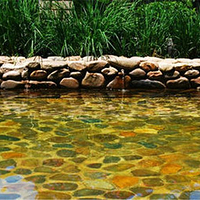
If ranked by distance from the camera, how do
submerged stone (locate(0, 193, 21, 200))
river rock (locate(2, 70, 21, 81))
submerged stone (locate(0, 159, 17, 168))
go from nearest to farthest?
submerged stone (locate(0, 193, 21, 200)) → submerged stone (locate(0, 159, 17, 168)) → river rock (locate(2, 70, 21, 81))

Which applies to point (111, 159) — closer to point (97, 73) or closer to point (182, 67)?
point (97, 73)

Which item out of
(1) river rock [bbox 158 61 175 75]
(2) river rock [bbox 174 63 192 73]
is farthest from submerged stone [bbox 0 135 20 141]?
(2) river rock [bbox 174 63 192 73]

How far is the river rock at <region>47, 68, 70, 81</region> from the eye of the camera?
674 cm

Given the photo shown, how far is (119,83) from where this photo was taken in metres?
6.81

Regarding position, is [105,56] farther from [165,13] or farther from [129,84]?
[165,13]

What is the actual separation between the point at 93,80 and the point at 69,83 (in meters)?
0.39

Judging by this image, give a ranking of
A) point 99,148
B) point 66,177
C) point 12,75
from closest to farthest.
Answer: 1. point 66,177
2. point 99,148
3. point 12,75

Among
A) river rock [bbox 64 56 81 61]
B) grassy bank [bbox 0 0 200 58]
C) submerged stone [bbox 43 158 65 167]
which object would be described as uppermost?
grassy bank [bbox 0 0 200 58]

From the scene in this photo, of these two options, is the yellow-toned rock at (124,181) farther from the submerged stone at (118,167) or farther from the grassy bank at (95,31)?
the grassy bank at (95,31)

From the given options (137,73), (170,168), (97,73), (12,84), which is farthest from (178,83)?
(170,168)

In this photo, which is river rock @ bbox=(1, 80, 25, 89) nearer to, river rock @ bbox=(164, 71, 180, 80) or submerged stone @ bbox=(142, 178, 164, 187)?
river rock @ bbox=(164, 71, 180, 80)

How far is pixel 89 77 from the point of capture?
6738 mm

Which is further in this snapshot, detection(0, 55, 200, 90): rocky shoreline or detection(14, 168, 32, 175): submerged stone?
detection(0, 55, 200, 90): rocky shoreline

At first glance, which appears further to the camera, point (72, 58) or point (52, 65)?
point (72, 58)
